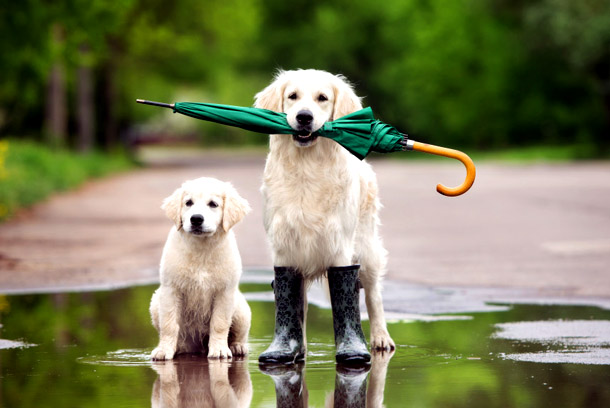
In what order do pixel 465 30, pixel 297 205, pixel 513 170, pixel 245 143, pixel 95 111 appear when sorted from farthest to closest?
pixel 245 143, pixel 465 30, pixel 95 111, pixel 513 170, pixel 297 205

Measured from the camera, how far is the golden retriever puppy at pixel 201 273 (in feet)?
25.4

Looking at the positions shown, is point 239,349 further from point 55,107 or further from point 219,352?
point 55,107

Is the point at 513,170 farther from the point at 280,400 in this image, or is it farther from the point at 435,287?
the point at 280,400

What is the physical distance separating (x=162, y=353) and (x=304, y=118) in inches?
70.1

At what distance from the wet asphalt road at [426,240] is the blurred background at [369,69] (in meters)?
7.08

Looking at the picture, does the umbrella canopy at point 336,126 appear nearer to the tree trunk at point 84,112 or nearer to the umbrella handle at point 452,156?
the umbrella handle at point 452,156

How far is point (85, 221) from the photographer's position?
68.5 feet

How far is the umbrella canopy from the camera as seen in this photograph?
24.4 feet

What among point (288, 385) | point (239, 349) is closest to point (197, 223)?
point (239, 349)

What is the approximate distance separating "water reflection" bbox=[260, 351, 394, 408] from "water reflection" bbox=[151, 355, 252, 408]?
18 centimetres

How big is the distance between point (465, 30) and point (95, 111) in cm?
2557

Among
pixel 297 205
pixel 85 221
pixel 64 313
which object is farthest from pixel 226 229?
pixel 85 221

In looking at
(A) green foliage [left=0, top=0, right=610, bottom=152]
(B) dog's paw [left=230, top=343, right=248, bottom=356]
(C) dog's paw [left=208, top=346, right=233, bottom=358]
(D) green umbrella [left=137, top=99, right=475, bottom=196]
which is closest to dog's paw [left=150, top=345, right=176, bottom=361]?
(C) dog's paw [left=208, top=346, right=233, bottom=358]

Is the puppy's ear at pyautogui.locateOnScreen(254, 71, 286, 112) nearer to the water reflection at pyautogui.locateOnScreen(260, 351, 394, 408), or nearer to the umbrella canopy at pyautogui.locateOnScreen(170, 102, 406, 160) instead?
the umbrella canopy at pyautogui.locateOnScreen(170, 102, 406, 160)
